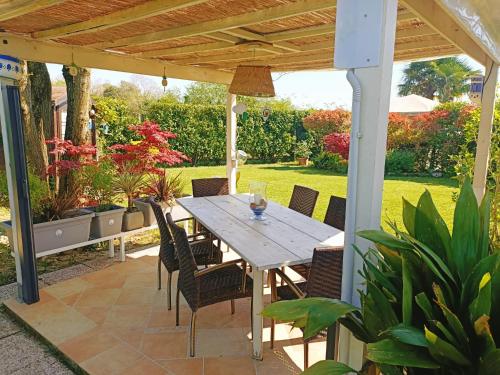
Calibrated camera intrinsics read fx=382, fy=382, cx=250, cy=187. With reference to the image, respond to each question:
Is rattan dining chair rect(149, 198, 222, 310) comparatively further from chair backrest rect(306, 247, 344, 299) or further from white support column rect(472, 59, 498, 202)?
white support column rect(472, 59, 498, 202)

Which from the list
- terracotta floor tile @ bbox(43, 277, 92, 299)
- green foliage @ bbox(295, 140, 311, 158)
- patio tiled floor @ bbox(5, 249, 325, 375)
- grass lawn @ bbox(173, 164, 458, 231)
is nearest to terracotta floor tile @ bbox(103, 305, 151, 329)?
patio tiled floor @ bbox(5, 249, 325, 375)

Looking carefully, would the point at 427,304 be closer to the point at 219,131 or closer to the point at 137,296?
the point at 137,296

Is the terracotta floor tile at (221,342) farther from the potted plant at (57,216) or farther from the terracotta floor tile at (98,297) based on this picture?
the potted plant at (57,216)

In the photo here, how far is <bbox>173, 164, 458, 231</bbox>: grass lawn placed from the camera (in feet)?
25.1

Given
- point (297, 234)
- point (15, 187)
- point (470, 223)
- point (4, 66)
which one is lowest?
point (297, 234)

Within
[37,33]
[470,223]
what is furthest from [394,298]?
[37,33]

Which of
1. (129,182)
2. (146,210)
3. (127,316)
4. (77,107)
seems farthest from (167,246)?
(77,107)

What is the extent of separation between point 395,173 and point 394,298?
11.1 meters

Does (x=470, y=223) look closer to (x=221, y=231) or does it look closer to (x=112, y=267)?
(x=221, y=231)

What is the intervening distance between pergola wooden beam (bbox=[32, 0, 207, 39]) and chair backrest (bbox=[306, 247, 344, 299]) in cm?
163

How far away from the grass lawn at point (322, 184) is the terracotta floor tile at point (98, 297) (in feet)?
13.4

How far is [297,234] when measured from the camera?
9.79ft

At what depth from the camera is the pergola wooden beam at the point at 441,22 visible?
6.33 ft

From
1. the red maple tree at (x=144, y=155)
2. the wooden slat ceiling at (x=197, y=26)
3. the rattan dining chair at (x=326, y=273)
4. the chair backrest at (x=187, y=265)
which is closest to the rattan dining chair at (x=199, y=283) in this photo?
the chair backrest at (x=187, y=265)
